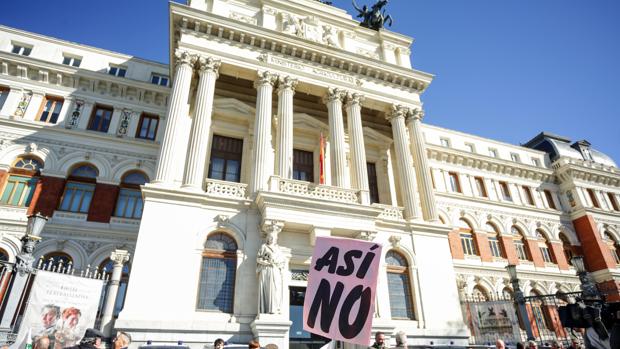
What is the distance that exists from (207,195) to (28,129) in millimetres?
12141

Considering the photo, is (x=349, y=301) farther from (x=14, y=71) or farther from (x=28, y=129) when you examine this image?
(x=14, y=71)

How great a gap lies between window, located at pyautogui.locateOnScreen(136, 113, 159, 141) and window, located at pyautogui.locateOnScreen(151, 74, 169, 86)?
255 cm

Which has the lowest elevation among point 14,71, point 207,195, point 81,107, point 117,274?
point 117,274

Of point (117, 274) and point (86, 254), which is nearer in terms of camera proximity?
point (117, 274)

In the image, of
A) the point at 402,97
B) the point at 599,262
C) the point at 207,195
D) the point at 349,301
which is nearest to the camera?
the point at 349,301

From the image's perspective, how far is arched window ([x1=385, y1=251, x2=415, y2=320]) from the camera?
1538 centimetres

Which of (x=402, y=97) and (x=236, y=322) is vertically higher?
(x=402, y=97)

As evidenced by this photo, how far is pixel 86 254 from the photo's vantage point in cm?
1673

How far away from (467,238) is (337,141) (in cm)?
1520

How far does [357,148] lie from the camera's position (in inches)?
705

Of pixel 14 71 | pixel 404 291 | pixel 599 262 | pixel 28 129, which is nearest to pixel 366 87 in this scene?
pixel 404 291

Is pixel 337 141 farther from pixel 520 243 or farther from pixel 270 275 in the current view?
pixel 520 243

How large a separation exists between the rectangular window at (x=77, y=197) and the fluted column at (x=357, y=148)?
13.9 m

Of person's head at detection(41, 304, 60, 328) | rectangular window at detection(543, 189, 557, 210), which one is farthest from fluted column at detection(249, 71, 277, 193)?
rectangular window at detection(543, 189, 557, 210)
